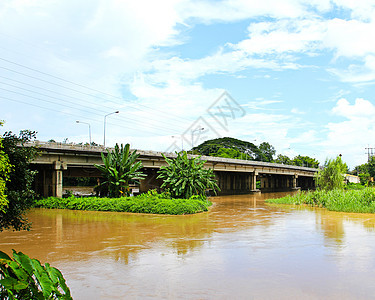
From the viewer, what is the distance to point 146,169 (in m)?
50.3

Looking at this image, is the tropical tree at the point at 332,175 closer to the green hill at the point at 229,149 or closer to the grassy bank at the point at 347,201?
the grassy bank at the point at 347,201

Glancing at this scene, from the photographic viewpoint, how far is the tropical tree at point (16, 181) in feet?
34.2

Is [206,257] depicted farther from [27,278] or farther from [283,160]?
[283,160]

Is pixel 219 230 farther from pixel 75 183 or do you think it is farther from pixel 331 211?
pixel 75 183

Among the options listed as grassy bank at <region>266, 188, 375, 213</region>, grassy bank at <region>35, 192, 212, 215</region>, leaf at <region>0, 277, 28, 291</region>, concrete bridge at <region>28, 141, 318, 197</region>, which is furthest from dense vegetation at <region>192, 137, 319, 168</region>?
leaf at <region>0, 277, 28, 291</region>

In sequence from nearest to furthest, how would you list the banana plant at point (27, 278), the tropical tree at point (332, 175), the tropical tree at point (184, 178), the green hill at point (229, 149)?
the banana plant at point (27, 278) < the tropical tree at point (184, 178) < the tropical tree at point (332, 175) < the green hill at point (229, 149)

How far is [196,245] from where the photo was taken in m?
14.7

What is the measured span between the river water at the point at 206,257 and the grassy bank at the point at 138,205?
4069 millimetres

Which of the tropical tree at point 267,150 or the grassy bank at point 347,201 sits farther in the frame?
the tropical tree at point 267,150

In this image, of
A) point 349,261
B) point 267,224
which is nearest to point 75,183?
point 267,224

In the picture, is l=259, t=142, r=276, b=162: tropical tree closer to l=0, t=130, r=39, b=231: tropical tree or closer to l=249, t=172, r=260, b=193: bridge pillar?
l=249, t=172, r=260, b=193: bridge pillar

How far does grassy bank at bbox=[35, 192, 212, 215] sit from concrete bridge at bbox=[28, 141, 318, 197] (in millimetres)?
4165

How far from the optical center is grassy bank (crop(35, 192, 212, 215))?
2612cm

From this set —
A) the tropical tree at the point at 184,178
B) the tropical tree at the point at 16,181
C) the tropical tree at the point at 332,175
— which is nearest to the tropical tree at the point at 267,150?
the tropical tree at the point at 332,175
